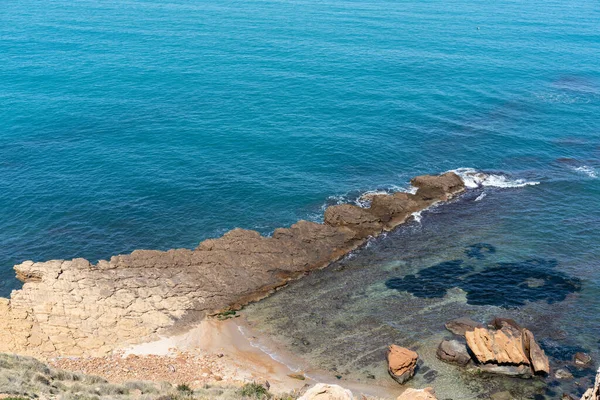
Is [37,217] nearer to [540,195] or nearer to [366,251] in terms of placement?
[366,251]

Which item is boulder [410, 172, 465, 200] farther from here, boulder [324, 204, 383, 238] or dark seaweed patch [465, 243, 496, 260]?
dark seaweed patch [465, 243, 496, 260]

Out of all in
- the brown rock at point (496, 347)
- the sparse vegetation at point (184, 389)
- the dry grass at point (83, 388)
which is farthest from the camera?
the brown rock at point (496, 347)

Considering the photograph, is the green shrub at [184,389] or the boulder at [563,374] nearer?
the green shrub at [184,389]

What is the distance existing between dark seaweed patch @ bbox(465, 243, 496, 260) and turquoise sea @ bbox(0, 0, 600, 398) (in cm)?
141

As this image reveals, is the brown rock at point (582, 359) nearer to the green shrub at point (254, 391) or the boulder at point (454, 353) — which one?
the boulder at point (454, 353)

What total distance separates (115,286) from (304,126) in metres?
48.2

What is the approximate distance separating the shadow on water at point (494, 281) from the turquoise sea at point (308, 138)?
2.06 feet

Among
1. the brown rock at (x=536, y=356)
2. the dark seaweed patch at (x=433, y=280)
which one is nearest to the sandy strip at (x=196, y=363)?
the dark seaweed patch at (x=433, y=280)

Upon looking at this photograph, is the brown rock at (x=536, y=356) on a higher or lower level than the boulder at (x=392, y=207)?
lower

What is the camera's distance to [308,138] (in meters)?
92.0

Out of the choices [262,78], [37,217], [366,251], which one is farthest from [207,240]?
[262,78]

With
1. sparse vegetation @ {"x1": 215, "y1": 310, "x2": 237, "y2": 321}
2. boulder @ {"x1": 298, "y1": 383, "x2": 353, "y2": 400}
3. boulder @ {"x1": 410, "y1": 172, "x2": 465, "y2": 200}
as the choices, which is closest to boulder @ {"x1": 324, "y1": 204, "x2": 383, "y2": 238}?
boulder @ {"x1": 410, "y1": 172, "x2": 465, "y2": 200}

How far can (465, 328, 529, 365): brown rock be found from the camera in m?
48.5

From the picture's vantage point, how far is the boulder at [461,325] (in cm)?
5356
